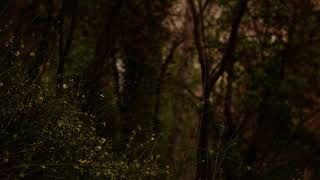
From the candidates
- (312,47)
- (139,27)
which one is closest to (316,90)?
(312,47)

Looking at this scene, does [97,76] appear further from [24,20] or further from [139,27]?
[139,27]

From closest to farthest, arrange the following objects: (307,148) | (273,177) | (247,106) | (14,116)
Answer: (14,116) → (273,177) → (307,148) → (247,106)

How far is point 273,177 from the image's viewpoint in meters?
10.2

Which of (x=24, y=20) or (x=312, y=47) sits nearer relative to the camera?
(x=24, y=20)

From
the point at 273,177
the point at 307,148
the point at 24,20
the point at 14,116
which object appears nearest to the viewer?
the point at 14,116

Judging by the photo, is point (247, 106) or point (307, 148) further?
point (247, 106)

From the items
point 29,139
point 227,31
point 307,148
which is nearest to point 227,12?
point 227,31

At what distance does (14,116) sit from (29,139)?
0.21 metres

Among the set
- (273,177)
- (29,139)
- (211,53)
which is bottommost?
(273,177)

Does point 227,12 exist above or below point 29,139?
above

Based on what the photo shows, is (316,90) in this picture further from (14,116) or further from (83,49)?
(14,116)

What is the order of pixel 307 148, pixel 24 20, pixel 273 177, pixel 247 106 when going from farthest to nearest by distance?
pixel 247 106 → pixel 307 148 → pixel 273 177 → pixel 24 20

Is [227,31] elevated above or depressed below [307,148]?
above

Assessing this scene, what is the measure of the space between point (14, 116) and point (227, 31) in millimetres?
8253
